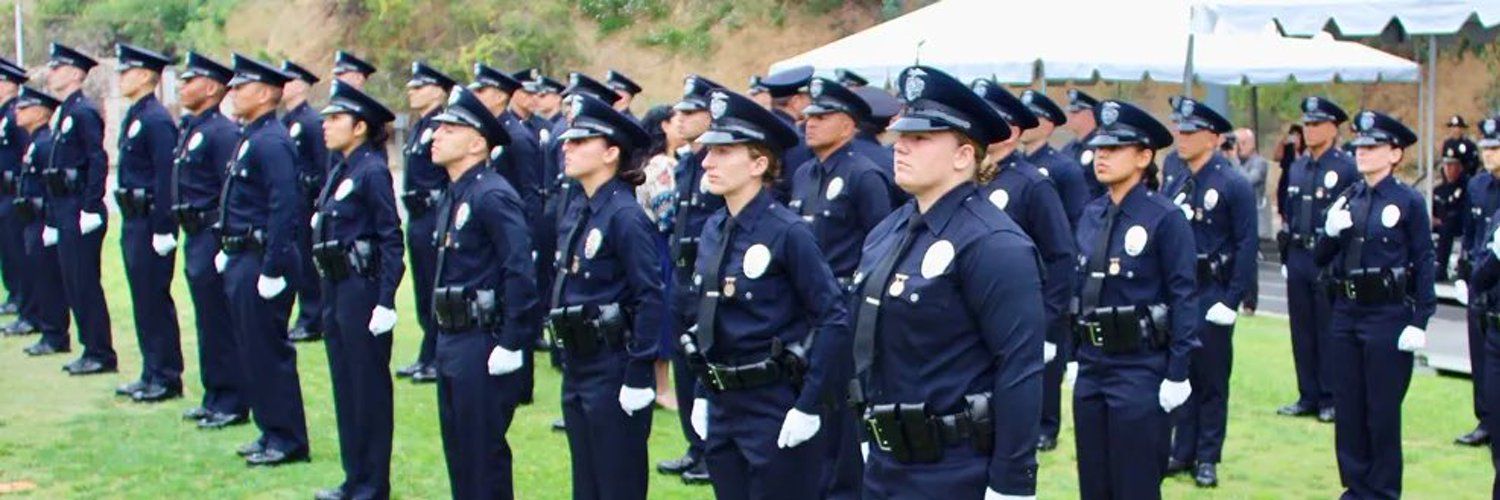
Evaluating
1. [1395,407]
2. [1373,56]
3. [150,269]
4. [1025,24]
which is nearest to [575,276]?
[1395,407]

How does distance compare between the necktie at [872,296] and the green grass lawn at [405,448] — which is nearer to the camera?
the necktie at [872,296]

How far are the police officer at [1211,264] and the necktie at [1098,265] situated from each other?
2.26 m

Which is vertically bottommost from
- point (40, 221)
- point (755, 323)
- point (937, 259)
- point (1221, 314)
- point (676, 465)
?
point (676, 465)

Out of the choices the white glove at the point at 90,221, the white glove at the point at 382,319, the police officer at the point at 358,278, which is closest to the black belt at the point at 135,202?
the white glove at the point at 90,221

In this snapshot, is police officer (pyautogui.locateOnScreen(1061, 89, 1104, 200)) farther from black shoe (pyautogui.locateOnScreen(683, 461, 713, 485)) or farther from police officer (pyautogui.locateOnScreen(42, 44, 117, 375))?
police officer (pyautogui.locateOnScreen(42, 44, 117, 375))

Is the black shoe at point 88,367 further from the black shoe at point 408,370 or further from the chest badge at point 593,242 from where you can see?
the chest badge at point 593,242

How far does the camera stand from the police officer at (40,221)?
13.5 m

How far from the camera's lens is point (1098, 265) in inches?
Result: 293

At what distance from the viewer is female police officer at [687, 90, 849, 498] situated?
248 inches

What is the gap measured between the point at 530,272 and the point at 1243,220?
4348 mm

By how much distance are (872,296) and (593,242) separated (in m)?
2.10

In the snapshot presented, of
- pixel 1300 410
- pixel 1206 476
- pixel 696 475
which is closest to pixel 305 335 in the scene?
pixel 696 475

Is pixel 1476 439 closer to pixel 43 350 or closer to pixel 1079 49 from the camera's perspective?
pixel 1079 49

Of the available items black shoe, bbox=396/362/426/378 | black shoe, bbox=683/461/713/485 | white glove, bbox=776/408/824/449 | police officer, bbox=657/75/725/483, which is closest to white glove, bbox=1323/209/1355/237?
police officer, bbox=657/75/725/483
